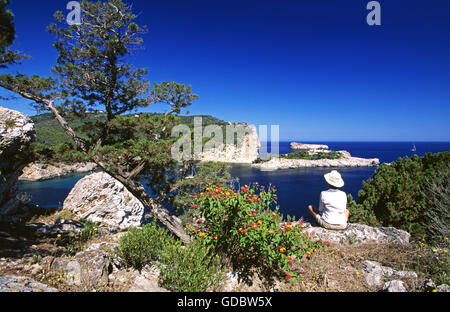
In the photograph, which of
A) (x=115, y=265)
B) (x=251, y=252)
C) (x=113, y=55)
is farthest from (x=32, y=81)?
(x=251, y=252)

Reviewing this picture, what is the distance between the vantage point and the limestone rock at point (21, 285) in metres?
2.19

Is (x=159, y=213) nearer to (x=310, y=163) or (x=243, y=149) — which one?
(x=310, y=163)

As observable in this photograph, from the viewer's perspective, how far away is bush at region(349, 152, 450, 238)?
741 cm

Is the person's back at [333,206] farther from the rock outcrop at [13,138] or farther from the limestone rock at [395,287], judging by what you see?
the rock outcrop at [13,138]

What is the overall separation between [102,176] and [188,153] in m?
8.54

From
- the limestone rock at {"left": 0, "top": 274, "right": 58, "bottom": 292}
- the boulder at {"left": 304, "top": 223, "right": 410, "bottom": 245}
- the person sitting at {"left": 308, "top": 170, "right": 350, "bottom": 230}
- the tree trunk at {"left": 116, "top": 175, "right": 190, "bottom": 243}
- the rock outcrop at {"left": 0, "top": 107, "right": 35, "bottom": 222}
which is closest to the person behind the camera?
the limestone rock at {"left": 0, "top": 274, "right": 58, "bottom": 292}

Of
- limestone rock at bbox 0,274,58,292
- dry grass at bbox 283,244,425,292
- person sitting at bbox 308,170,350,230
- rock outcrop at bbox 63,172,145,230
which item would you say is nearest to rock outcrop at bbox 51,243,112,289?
limestone rock at bbox 0,274,58,292

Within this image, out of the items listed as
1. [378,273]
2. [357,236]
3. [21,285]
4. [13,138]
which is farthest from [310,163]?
[21,285]

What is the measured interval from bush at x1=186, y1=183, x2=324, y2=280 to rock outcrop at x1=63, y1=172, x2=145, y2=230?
7.94 metres

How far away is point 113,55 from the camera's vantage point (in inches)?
198

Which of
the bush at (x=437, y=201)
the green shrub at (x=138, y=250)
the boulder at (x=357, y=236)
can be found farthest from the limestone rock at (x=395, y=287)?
the bush at (x=437, y=201)

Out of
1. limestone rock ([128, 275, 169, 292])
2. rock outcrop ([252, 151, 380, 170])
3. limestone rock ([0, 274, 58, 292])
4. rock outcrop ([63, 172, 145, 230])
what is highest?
limestone rock ([0, 274, 58, 292])

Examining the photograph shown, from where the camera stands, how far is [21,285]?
2.28 m

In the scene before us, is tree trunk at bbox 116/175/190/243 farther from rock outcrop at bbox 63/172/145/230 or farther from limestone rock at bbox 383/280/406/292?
rock outcrop at bbox 63/172/145/230
